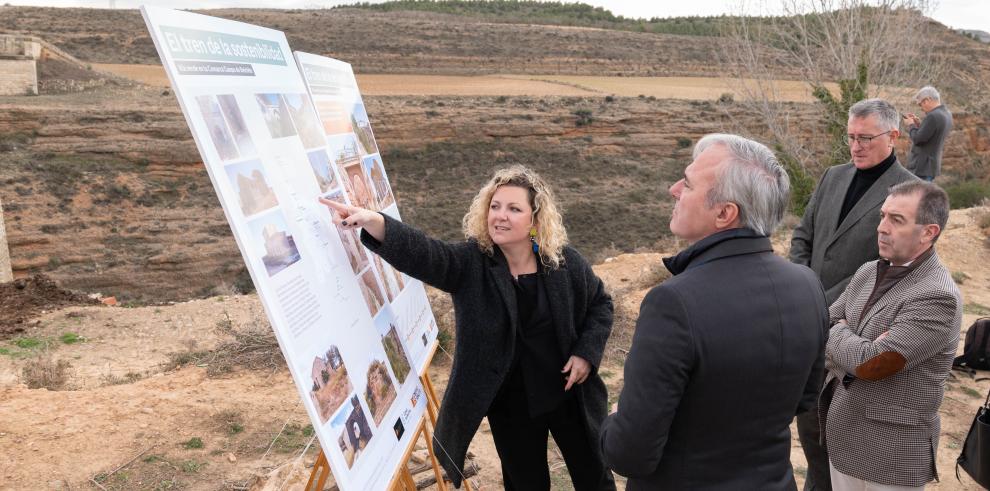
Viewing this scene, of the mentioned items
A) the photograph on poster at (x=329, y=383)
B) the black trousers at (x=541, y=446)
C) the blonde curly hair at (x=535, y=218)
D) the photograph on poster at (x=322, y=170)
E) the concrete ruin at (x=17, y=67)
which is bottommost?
the black trousers at (x=541, y=446)

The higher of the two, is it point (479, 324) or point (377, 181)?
point (377, 181)

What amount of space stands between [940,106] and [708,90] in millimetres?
32015

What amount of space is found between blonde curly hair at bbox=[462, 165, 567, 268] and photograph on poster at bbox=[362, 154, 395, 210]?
792 millimetres

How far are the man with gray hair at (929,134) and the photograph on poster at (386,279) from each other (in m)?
6.49

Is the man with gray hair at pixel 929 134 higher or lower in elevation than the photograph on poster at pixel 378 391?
lower

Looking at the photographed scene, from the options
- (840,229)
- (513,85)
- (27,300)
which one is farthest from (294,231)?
(513,85)

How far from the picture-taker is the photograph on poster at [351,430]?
2.29m

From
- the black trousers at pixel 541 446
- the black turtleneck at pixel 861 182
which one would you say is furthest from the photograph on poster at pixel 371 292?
the black turtleneck at pixel 861 182

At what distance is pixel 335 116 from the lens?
3.26 m

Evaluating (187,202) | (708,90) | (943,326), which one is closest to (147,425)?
(943,326)

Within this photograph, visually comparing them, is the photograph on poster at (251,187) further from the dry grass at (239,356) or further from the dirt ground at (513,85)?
the dirt ground at (513,85)

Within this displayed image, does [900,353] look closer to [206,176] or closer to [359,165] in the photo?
[359,165]

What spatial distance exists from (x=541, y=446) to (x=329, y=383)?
1162mm

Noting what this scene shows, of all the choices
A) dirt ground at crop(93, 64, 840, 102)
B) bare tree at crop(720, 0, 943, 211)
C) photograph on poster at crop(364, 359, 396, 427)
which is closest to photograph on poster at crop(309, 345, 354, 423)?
photograph on poster at crop(364, 359, 396, 427)
